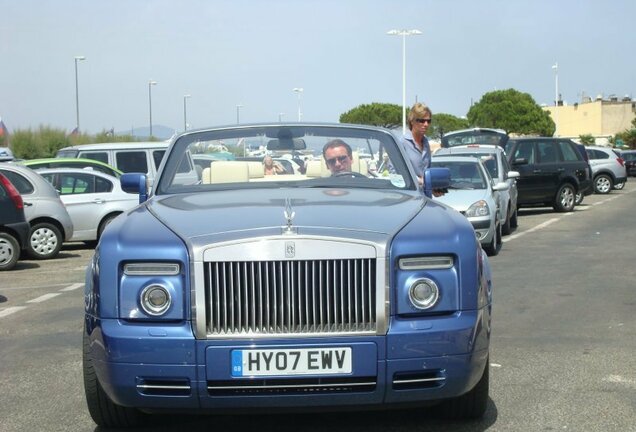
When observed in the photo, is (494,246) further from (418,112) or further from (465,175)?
(418,112)

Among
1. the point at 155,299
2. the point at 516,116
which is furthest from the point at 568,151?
the point at 516,116

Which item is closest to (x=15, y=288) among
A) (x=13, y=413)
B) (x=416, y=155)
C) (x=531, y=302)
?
(x=416, y=155)

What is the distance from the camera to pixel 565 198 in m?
26.2

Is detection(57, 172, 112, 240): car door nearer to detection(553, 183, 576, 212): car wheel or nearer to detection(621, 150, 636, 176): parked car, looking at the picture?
detection(553, 183, 576, 212): car wheel

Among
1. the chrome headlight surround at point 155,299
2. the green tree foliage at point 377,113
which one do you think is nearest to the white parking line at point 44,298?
the chrome headlight surround at point 155,299

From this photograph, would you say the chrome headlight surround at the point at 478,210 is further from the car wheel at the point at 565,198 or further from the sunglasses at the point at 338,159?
the car wheel at the point at 565,198

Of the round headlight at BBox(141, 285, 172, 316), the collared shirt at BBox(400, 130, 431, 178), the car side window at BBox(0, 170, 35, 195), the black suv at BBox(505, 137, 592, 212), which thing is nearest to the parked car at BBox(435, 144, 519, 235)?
the black suv at BBox(505, 137, 592, 212)

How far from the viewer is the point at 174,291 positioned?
15.5ft

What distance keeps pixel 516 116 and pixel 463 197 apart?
Result: 9746 centimetres

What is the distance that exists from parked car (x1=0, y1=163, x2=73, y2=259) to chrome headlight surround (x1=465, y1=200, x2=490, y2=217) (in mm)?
6304

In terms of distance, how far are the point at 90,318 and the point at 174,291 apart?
52 cm

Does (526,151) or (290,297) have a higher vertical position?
(526,151)

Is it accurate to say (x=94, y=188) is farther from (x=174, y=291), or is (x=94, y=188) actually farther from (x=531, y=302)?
(x=174, y=291)

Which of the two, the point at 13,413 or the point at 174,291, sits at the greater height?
the point at 174,291
